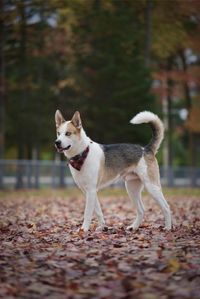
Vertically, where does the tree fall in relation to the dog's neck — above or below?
above

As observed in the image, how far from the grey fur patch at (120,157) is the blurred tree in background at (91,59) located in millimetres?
16634

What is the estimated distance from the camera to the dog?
9.19 metres

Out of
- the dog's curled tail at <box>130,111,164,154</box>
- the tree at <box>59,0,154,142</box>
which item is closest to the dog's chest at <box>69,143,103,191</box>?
the dog's curled tail at <box>130,111,164,154</box>

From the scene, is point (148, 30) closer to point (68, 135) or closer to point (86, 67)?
point (86, 67)

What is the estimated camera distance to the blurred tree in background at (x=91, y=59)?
27547mm

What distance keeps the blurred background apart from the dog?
15821 millimetres

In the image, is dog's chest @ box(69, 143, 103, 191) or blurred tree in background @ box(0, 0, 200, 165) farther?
blurred tree in background @ box(0, 0, 200, 165)

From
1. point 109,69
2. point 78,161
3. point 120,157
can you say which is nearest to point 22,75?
point 109,69

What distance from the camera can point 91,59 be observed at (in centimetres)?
2884

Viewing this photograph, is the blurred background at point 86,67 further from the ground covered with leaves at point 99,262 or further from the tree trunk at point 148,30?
the ground covered with leaves at point 99,262

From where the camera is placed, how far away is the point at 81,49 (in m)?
29.6

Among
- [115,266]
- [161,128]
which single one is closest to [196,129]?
[161,128]

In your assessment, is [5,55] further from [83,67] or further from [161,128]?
[161,128]

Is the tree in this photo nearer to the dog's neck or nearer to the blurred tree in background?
the blurred tree in background
